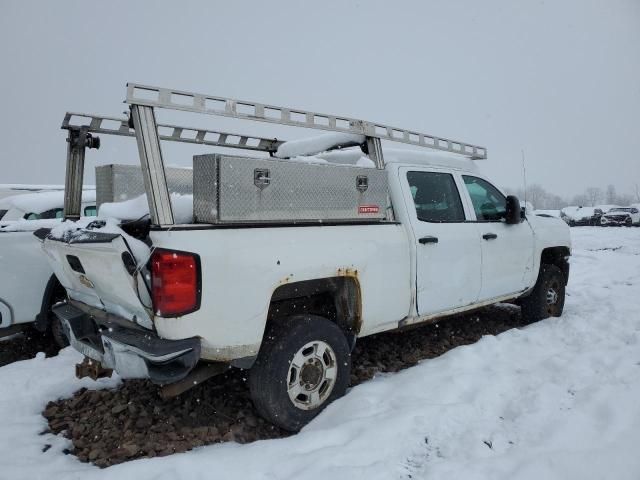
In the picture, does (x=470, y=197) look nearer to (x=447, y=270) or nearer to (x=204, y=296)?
(x=447, y=270)

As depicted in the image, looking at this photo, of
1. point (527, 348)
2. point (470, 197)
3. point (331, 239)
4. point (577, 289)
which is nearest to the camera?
point (331, 239)

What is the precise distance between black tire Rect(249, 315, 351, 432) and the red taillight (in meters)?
0.65

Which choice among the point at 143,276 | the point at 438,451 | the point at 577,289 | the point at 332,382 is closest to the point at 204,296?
the point at 143,276

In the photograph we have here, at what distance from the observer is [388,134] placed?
3652mm

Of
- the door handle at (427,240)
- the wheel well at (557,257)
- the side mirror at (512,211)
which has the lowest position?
the wheel well at (557,257)

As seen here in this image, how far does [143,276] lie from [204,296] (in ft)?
1.21

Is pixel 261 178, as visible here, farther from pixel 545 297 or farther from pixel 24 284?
pixel 545 297

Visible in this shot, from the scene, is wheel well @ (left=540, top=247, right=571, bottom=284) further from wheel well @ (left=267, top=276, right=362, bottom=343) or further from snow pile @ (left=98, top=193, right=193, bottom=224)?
snow pile @ (left=98, top=193, right=193, bottom=224)

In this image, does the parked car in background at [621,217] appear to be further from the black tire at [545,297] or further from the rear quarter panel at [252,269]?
the rear quarter panel at [252,269]

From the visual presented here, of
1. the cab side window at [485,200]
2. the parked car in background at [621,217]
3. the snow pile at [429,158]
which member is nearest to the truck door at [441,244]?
the snow pile at [429,158]

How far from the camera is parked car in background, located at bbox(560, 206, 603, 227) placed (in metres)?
29.4

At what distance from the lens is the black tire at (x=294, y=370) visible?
2732mm

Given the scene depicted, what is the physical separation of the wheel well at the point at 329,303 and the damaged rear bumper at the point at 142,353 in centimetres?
71

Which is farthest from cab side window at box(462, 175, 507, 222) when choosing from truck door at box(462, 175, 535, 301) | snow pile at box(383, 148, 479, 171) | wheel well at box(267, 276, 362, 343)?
wheel well at box(267, 276, 362, 343)
